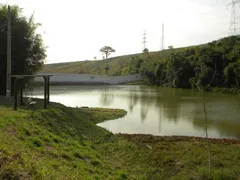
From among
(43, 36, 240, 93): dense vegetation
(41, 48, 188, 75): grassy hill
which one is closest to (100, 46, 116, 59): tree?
(41, 48, 188, 75): grassy hill

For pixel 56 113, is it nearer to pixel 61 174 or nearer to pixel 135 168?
pixel 135 168

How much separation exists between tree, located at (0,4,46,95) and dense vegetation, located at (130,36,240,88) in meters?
25.6

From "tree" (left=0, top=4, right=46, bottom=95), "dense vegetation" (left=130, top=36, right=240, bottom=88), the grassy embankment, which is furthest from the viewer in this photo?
"dense vegetation" (left=130, top=36, right=240, bottom=88)

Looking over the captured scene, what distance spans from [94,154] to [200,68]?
33.9 metres

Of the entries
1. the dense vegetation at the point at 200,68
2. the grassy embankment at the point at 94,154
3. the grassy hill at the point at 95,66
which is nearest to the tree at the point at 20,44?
the grassy embankment at the point at 94,154

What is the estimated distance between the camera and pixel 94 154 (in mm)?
9102

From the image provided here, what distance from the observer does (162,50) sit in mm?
108875

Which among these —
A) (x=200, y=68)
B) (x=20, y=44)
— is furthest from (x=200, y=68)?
(x=20, y=44)

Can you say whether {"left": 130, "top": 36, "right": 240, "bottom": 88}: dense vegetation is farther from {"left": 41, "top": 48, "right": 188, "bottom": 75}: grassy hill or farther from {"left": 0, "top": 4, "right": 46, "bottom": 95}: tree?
{"left": 41, "top": 48, "right": 188, "bottom": 75}: grassy hill

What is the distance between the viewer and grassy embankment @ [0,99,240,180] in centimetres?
577

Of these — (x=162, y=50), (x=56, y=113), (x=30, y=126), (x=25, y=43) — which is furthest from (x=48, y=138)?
(x=162, y=50)

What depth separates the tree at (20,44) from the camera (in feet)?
59.7

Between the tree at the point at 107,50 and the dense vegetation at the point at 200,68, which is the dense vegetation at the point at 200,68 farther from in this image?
the tree at the point at 107,50

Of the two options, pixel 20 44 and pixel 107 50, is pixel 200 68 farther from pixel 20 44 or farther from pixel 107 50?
pixel 107 50
